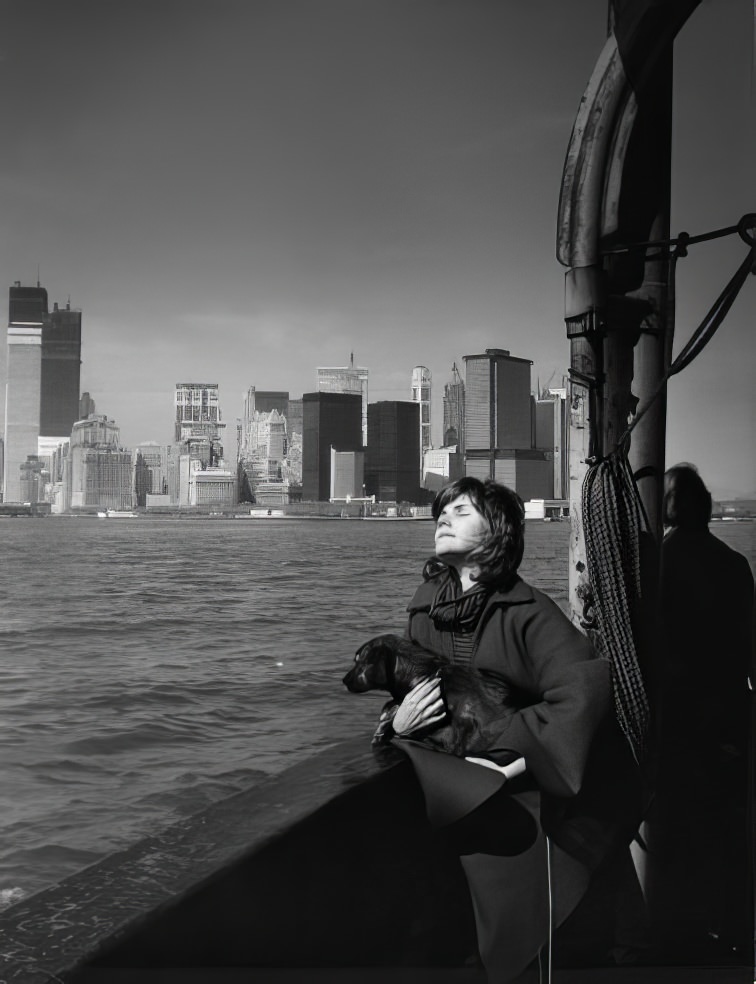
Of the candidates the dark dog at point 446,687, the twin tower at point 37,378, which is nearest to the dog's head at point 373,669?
the dark dog at point 446,687

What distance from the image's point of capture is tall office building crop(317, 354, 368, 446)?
8.26ft

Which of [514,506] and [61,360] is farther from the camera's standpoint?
[61,360]

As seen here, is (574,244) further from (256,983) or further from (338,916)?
(256,983)

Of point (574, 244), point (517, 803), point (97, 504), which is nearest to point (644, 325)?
point (574, 244)

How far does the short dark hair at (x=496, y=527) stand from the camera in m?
1.98

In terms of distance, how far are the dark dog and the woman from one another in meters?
0.02

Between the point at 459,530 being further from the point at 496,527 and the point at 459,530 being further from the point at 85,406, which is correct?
the point at 85,406

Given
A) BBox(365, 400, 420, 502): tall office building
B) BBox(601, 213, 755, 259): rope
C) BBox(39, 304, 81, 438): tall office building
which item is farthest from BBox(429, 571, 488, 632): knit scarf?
BBox(39, 304, 81, 438): tall office building

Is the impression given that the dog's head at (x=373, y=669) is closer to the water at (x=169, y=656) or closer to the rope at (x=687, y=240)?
the water at (x=169, y=656)

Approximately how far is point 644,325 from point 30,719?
1.68 m

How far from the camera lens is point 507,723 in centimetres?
191

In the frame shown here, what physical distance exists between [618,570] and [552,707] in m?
0.46

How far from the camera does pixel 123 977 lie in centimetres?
192

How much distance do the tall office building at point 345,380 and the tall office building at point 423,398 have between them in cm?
14
